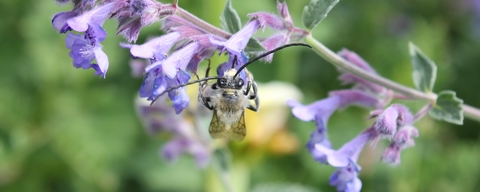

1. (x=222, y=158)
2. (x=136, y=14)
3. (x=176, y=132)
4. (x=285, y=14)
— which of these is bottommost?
(x=176, y=132)

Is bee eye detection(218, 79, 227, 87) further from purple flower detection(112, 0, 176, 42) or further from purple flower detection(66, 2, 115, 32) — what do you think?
purple flower detection(66, 2, 115, 32)

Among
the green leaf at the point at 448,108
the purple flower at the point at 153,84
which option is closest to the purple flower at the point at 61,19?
the purple flower at the point at 153,84

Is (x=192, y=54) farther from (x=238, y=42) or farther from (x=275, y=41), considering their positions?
(x=275, y=41)

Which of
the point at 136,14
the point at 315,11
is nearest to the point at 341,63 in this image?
the point at 315,11

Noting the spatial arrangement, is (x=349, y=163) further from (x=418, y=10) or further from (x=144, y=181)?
(x=418, y=10)

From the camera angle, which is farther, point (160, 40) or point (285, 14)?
point (285, 14)

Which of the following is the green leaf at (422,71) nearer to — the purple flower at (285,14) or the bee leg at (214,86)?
the purple flower at (285,14)

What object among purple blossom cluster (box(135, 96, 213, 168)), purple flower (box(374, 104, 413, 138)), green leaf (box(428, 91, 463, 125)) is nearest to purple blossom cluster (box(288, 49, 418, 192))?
purple flower (box(374, 104, 413, 138))
